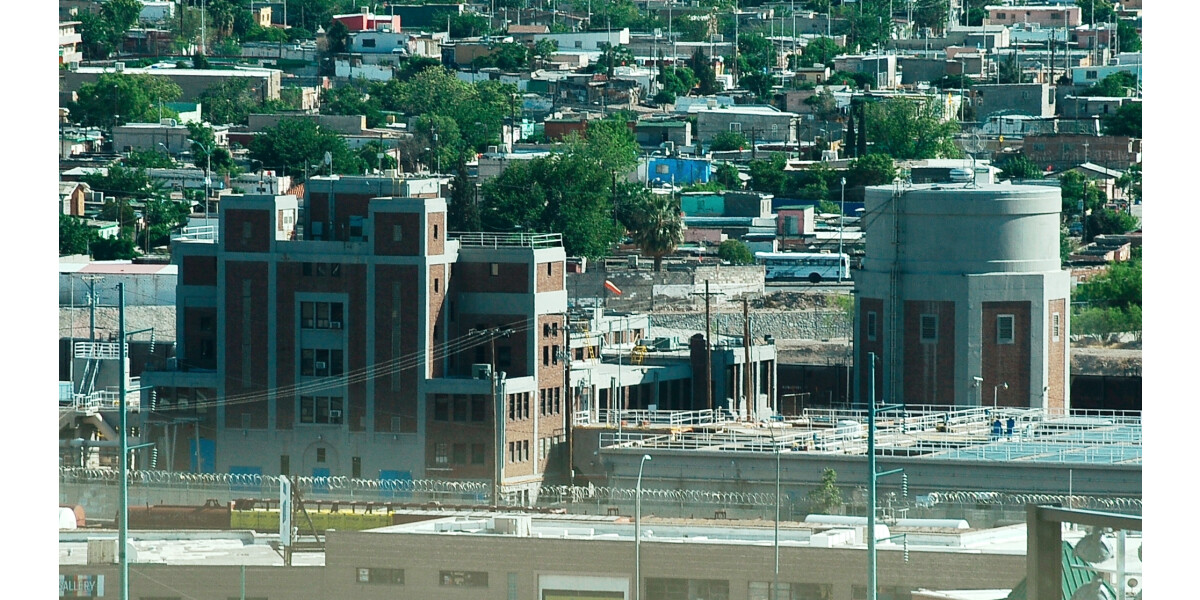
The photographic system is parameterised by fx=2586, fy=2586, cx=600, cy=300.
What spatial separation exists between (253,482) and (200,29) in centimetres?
6476

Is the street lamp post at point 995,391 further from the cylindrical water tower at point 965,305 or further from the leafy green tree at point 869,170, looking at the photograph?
the leafy green tree at point 869,170

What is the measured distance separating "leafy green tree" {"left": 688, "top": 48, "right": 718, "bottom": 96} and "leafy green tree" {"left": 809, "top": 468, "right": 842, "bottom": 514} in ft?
190

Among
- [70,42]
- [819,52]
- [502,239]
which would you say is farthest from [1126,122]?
[70,42]

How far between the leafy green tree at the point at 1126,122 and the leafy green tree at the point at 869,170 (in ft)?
22.2

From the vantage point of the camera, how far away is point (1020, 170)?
59.8m

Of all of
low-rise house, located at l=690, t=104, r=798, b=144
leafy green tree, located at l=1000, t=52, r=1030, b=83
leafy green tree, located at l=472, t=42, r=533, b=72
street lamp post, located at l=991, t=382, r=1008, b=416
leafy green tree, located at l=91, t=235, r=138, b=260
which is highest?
leafy green tree, located at l=472, t=42, r=533, b=72

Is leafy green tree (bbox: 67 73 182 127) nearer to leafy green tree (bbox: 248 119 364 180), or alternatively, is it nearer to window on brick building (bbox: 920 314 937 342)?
leafy green tree (bbox: 248 119 364 180)

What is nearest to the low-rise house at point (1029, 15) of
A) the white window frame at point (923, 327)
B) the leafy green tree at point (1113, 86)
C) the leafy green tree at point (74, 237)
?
the leafy green tree at point (1113, 86)

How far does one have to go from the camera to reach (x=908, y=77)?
85.2m

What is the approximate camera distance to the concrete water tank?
3325cm

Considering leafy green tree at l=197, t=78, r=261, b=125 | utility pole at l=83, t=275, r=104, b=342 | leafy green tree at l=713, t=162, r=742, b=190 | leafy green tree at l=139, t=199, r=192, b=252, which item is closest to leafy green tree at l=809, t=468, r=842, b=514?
utility pole at l=83, t=275, r=104, b=342

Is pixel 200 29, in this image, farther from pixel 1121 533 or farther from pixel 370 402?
pixel 1121 533

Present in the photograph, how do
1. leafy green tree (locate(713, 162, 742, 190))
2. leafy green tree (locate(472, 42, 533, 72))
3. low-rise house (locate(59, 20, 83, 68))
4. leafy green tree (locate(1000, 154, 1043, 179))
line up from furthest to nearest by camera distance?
leafy green tree (locate(472, 42, 533, 72)) → low-rise house (locate(59, 20, 83, 68)) → leafy green tree (locate(713, 162, 742, 190)) → leafy green tree (locate(1000, 154, 1043, 179))

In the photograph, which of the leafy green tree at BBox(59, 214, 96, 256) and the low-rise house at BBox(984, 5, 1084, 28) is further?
the low-rise house at BBox(984, 5, 1084, 28)
